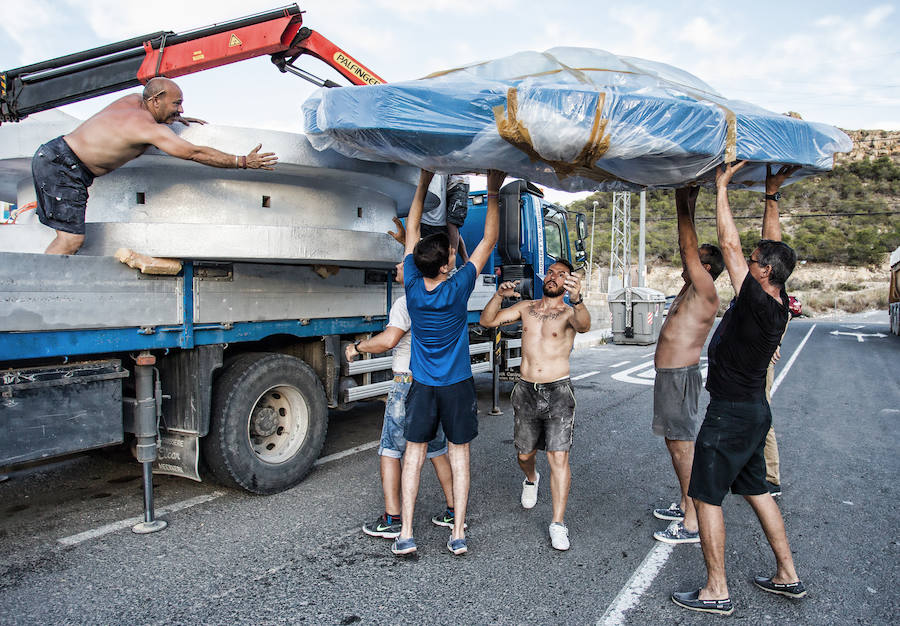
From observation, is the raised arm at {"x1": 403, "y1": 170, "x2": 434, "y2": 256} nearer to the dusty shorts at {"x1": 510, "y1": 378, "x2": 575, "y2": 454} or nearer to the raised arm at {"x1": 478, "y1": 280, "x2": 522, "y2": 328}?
the raised arm at {"x1": 478, "y1": 280, "x2": 522, "y2": 328}

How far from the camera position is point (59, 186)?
349cm

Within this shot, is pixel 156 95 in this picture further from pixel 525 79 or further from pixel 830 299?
pixel 830 299

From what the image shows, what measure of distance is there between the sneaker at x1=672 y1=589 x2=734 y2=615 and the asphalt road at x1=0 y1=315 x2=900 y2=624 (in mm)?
49

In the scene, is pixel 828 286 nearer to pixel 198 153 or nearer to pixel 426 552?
pixel 426 552

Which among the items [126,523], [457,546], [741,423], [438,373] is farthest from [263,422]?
[741,423]

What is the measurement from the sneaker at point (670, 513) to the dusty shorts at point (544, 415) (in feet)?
2.95

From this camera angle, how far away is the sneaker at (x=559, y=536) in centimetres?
341

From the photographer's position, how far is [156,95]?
3.61 metres

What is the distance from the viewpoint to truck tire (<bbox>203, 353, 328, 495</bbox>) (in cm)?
402

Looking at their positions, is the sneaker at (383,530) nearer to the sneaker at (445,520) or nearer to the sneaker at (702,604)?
the sneaker at (445,520)

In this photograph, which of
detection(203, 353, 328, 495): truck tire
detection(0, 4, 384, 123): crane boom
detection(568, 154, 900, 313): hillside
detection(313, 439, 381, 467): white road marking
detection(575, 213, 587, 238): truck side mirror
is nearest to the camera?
detection(203, 353, 328, 495): truck tire

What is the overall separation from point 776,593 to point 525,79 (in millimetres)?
2908

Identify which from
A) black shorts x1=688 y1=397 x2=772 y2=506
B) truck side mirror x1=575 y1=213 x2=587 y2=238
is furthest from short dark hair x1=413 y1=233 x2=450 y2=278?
truck side mirror x1=575 y1=213 x2=587 y2=238

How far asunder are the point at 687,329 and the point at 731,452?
103cm
